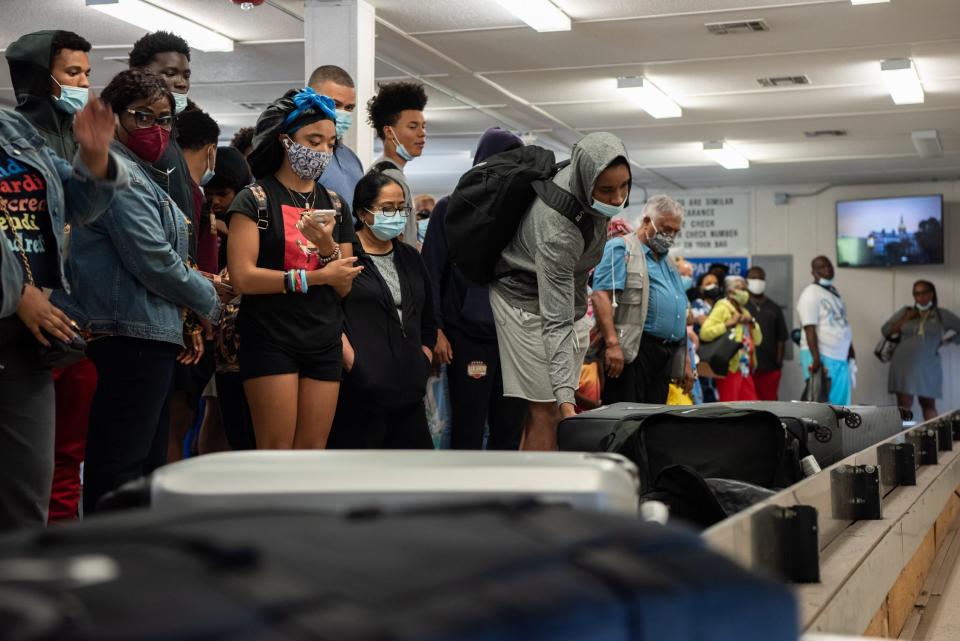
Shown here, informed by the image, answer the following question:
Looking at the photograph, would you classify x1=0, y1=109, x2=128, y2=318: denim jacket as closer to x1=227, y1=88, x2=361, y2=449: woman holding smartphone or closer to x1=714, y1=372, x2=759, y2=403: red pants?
x1=227, y1=88, x2=361, y2=449: woman holding smartphone

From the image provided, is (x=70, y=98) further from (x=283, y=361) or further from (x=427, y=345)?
(x=427, y=345)

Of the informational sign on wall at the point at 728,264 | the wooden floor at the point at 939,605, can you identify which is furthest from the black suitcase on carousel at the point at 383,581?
the informational sign on wall at the point at 728,264

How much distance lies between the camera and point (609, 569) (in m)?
0.85

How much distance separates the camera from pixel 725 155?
12.6m

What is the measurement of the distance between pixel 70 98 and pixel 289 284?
0.84 m

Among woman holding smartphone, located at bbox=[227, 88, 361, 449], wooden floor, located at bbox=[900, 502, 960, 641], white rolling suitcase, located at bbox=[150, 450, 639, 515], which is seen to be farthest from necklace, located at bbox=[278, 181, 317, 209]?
white rolling suitcase, located at bbox=[150, 450, 639, 515]

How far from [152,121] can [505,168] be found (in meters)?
1.21

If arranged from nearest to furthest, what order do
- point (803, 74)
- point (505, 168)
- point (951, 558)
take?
point (505, 168)
point (951, 558)
point (803, 74)

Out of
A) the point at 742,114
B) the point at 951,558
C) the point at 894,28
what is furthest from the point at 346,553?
Result: the point at 742,114

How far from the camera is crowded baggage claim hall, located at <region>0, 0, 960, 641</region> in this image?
804 mm

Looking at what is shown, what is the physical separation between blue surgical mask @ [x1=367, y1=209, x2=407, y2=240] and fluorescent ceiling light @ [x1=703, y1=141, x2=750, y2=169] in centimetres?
810

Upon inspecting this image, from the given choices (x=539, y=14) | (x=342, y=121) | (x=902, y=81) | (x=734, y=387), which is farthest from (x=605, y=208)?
(x=734, y=387)

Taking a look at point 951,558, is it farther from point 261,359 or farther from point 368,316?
point 261,359

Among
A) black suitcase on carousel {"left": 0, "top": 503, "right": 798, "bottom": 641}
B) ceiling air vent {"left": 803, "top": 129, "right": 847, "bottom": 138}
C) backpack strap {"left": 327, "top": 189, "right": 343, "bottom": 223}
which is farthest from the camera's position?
ceiling air vent {"left": 803, "top": 129, "right": 847, "bottom": 138}
